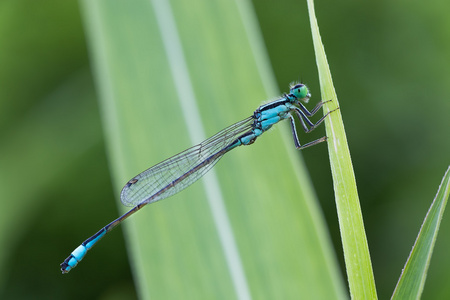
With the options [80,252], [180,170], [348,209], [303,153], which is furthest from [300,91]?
[80,252]

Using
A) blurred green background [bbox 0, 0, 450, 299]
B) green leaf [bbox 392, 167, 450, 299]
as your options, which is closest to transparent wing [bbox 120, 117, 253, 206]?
blurred green background [bbox 0, 0, 450, 299]

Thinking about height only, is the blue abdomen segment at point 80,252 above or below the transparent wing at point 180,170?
below

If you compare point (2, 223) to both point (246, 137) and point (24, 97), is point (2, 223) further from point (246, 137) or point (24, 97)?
point (246, 137)

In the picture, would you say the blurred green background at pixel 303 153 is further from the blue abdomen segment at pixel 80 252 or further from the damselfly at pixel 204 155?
the damselfly at pixel 204 155

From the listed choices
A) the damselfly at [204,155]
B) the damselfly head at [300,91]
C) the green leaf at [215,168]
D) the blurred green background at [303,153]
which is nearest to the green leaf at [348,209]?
the green leaf at [215,168]

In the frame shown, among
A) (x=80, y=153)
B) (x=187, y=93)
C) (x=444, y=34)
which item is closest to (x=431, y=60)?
(x=444, y=34)

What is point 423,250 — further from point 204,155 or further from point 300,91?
point 204,155
